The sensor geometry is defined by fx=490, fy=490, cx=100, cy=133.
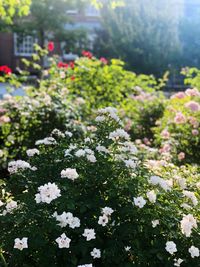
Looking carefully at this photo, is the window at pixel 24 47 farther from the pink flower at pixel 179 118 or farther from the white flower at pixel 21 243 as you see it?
the white flower at pixel 21 243

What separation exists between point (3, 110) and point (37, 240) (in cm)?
399

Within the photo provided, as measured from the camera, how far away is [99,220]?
2576mm

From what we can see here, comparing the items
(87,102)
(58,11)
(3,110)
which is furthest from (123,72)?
(58,11)

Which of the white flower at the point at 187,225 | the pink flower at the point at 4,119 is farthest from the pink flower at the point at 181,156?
the white flower at the point at 187,225

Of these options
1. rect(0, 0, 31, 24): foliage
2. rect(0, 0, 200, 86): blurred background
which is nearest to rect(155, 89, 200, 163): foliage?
rect(0, 0, 31, 24): foliage

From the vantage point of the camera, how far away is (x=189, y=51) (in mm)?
25250

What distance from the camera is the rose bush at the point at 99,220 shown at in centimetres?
253

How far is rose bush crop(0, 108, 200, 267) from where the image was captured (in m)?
2.53

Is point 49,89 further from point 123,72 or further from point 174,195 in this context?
point 174,195

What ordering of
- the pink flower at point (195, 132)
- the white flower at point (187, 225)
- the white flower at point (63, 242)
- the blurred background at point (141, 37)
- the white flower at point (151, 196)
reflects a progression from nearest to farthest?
the white flower at point (63, 242) < the white flower at point (187, 225) < the white flower at point (151, 196) < the pink flower at point (195, 132) < the blurred background at point (141, 37)

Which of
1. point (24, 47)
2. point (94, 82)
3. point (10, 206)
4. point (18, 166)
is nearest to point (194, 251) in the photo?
point (10, 206)

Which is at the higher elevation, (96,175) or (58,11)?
(96,175)

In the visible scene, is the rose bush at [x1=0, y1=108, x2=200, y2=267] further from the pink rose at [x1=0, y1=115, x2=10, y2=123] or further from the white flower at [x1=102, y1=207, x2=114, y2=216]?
the pink rose at [x1=0, y1=115, x2=10, y2=123]

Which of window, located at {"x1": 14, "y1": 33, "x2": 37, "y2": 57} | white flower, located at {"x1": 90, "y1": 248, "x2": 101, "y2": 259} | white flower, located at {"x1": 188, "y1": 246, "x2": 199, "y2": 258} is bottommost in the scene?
window, located at {"x1": 14, "y1": 33, "x2": 37, "y2": 57}
